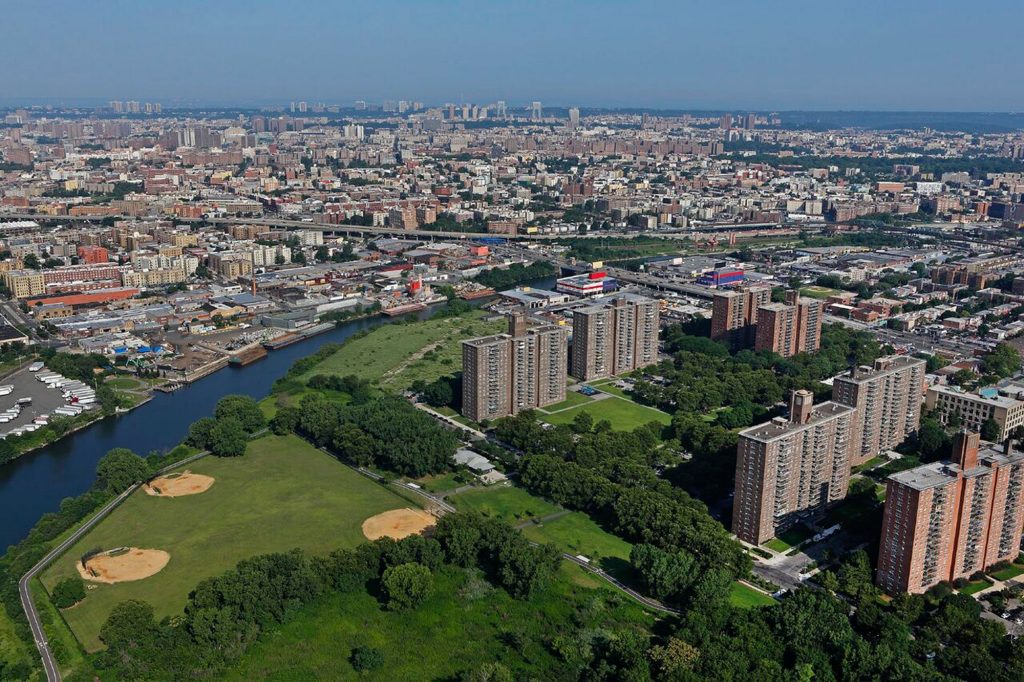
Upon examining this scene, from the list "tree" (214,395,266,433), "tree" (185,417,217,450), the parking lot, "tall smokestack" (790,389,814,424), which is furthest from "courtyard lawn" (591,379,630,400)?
the parking lot

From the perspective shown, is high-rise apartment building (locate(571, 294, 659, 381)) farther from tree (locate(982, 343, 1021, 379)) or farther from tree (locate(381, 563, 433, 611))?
tree (locate(381, 563, 433, 611))

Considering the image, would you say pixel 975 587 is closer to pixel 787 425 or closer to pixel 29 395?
pixel 787 425

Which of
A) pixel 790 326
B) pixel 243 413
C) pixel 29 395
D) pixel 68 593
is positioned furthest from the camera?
pixel 790 326

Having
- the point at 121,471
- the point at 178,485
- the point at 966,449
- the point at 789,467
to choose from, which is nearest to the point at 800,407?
the point at 789,467

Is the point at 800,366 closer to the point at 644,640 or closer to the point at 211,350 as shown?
the point at 644,640

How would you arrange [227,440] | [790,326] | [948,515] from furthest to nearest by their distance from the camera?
1. [790,326]
2. [227,440]
3. [948,515]

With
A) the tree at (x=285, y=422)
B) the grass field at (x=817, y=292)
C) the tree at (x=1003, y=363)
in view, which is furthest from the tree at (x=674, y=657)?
the grass field at (x=817, y=292)

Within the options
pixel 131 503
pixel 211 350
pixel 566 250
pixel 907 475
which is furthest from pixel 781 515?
pixel 566 250
